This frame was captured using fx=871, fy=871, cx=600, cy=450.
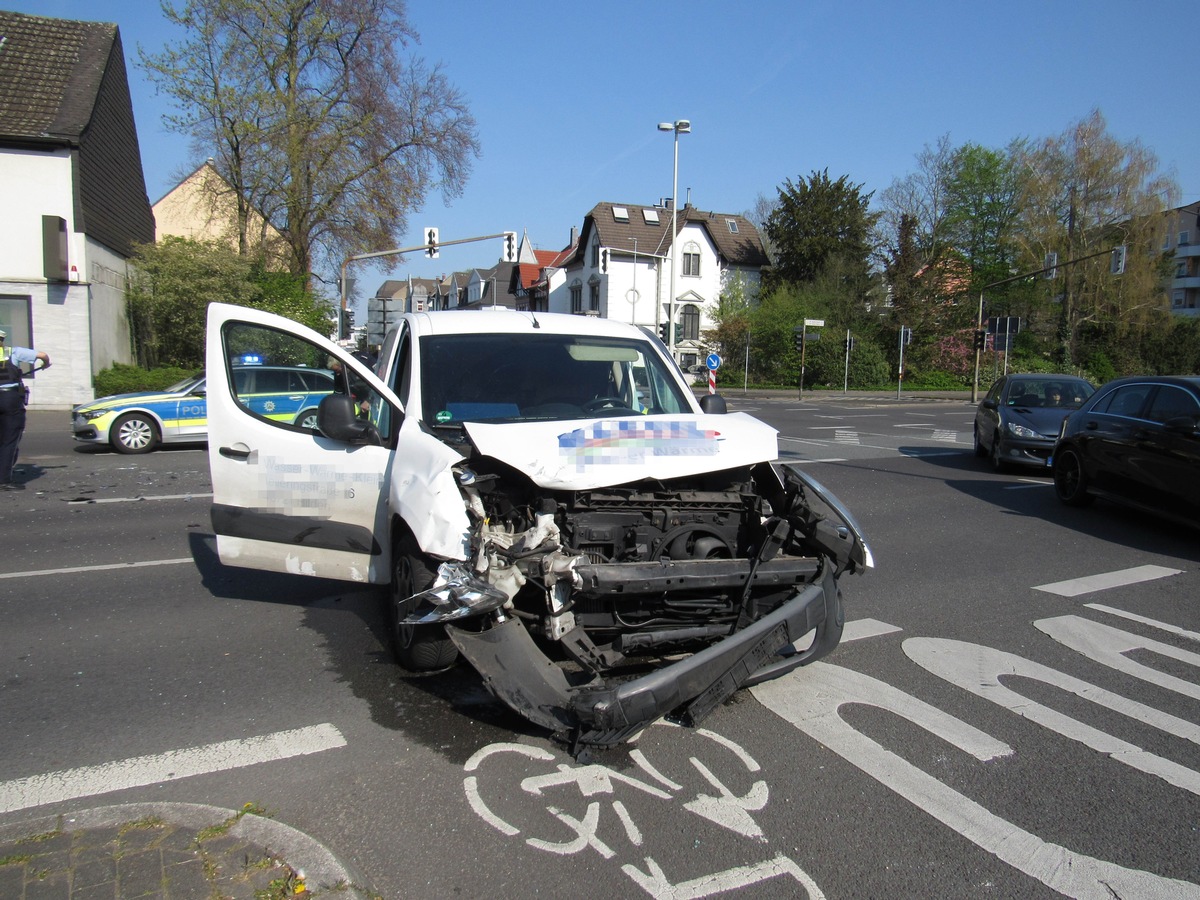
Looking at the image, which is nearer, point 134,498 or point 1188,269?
point 134,498

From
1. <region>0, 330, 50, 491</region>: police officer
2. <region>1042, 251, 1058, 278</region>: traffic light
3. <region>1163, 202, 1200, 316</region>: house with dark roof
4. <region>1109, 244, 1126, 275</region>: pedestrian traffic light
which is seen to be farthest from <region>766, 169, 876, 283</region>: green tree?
<region>0, 330, 50, 491</region>: police officer

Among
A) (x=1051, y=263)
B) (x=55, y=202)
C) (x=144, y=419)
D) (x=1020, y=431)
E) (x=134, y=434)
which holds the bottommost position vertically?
(x=134, y=434)

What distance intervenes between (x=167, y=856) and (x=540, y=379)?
329 centimetres

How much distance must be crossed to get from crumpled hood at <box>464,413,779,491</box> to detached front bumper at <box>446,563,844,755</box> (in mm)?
693

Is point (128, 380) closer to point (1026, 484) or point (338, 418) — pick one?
point (1026, 484)

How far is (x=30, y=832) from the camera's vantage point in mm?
2980

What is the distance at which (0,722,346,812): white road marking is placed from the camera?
3.35 m

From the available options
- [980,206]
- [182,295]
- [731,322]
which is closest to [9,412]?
[182,295]

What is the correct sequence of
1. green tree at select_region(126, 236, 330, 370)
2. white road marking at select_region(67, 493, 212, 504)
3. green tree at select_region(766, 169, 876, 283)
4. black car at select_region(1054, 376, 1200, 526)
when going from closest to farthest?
black car at select_region(1054, 376, 1200, 526)
white road marking at select_region(67, 493, 212, 504)
green tree at select_region(126, 236, 330, 370)
green tree at select_region(766, 169, 876, 283)

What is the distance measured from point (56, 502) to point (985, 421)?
534 inches

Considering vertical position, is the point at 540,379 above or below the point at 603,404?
above

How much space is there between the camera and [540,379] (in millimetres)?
5414

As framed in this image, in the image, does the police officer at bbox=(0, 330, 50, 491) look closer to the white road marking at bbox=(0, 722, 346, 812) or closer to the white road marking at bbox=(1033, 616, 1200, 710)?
the white road marking at bbox=(0, 722, 346, 812)

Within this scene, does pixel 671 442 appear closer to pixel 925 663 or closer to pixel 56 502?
pixel 925 663
